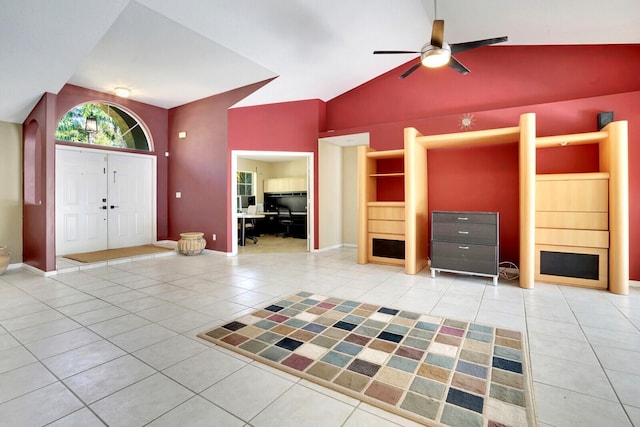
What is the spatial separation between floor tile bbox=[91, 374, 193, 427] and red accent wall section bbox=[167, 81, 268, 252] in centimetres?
442

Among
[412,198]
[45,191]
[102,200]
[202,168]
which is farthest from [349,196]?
[45,191]

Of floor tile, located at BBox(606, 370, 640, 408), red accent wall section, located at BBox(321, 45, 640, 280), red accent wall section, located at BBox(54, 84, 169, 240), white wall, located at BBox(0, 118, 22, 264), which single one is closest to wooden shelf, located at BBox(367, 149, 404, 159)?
red accent wall section, located at BBox(321, 45, 640, 280)

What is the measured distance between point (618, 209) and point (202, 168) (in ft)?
22.2

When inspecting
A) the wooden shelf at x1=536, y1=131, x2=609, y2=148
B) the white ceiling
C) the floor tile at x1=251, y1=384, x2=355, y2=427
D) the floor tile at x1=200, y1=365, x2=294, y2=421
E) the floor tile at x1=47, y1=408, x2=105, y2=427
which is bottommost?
the floor tile at x1=251, y1=384, x2=355, y2=427

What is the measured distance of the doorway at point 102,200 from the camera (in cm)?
578

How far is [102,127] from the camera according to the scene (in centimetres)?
626

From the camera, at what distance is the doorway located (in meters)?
5.78

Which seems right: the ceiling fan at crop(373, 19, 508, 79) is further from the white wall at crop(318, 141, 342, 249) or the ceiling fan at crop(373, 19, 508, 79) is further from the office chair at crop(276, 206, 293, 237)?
the office chair at crop(276, 206, 293, 237)

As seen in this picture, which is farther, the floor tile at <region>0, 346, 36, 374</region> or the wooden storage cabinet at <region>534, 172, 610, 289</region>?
the wooden storage cabinet at <region>534, 172, 610, 289</region>

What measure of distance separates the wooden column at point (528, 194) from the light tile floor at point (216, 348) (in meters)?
0.28

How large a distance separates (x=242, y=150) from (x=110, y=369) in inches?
187

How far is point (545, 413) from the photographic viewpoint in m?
1.56

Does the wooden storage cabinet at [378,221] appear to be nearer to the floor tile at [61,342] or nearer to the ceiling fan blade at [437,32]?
the ceiling fan blade at [437,32]

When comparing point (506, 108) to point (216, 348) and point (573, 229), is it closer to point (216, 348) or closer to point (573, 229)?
point (573, 229)
